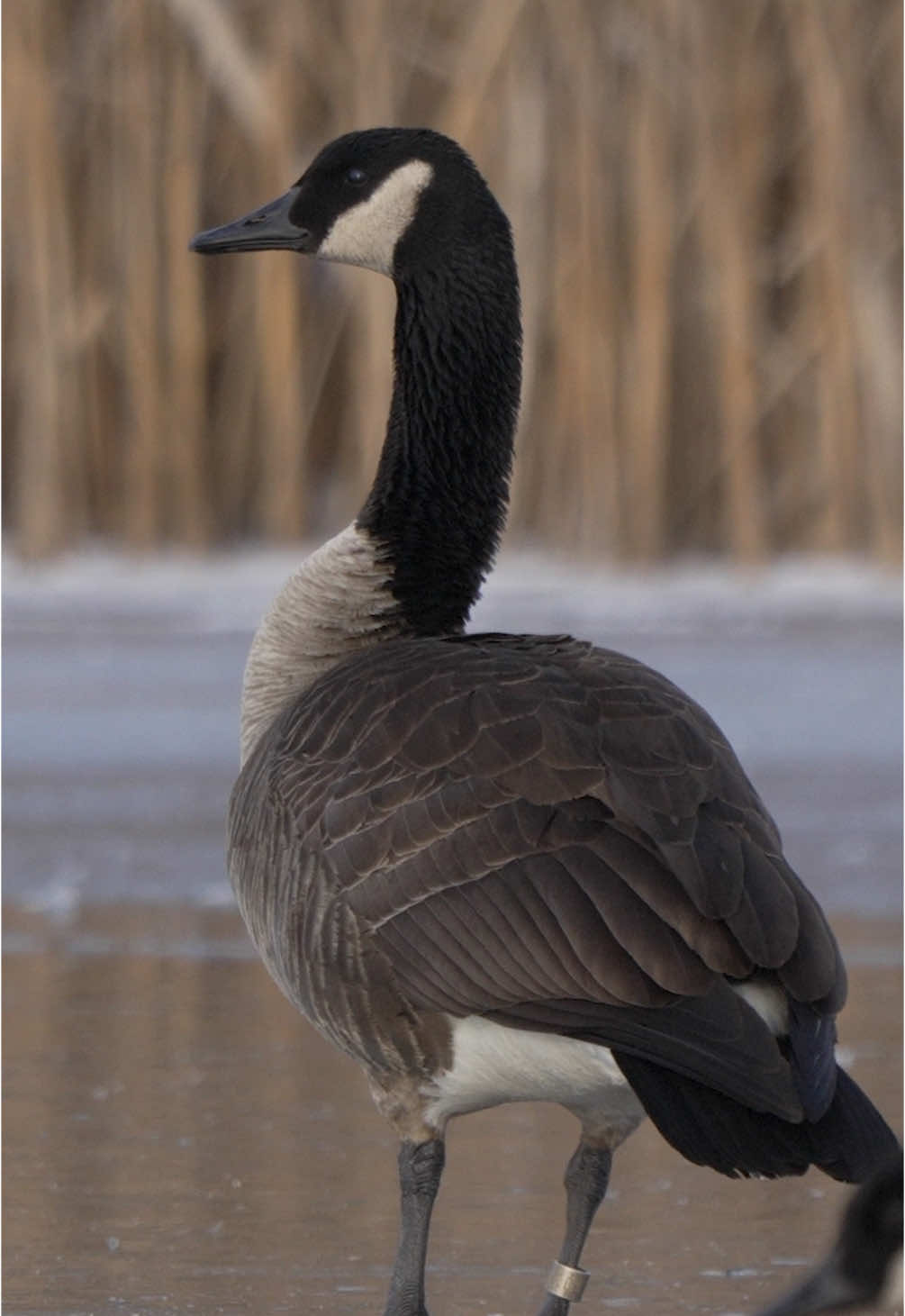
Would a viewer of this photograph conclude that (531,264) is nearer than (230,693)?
No

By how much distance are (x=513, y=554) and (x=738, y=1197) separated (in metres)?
5.79

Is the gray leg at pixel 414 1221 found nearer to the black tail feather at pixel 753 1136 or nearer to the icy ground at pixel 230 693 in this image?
the black tail feather at pixel 753 1136

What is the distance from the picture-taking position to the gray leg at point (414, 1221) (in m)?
3.27

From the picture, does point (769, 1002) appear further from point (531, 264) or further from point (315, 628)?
point (531, 264)

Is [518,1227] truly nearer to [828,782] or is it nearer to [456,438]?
[456,438]

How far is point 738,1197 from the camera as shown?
3.93 metres

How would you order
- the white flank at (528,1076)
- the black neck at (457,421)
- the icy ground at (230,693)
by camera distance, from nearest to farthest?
the white flank at (528,1076) → the black neck at (457,421) → the icy ground at (230,693)

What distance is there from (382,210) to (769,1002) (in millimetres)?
1740

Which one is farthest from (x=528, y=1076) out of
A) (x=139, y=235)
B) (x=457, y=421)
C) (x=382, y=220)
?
(x=139, y=235)

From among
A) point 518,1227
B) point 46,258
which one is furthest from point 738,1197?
point 46,258

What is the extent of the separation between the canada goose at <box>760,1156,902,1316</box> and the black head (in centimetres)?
214

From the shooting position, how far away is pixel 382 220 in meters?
4.27

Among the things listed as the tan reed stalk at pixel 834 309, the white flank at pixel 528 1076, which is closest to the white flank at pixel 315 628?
the white flank at pixel 528 1076

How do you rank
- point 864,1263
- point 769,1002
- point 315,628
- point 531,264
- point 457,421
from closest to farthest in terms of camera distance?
point 864,1263
point 769,1002
point 315,628
point 457,421
point 531,264
